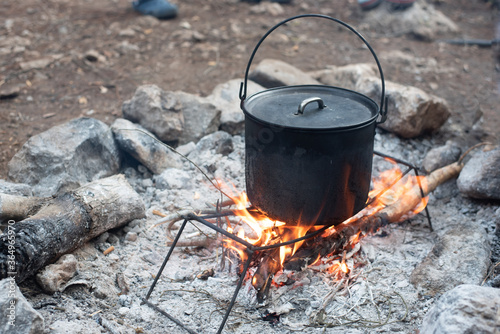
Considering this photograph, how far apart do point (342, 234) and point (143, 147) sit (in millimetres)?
2046

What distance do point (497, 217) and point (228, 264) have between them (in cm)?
211

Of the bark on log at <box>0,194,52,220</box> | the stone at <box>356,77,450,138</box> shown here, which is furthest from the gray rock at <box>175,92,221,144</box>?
the stone at <box>356,77,450,138</box>

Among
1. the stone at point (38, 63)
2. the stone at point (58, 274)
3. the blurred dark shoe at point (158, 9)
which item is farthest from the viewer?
the blurred dark shoe at point (158, 9)

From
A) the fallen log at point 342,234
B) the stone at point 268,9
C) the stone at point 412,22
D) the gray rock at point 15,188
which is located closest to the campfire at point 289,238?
the fallen log at point 342,234

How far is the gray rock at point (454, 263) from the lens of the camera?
282 cm

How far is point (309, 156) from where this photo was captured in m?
2.35

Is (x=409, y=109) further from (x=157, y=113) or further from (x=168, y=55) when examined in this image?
(x=168, y=55)

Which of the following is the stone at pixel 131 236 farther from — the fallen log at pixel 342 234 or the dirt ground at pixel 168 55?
the dirt ground at pixel 168 55

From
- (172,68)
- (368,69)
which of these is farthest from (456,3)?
(172,68)

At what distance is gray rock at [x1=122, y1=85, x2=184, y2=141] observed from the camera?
429 cm

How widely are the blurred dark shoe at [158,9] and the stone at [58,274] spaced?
5.92m

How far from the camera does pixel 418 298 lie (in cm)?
277

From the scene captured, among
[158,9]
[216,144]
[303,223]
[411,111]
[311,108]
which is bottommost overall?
[216,144]

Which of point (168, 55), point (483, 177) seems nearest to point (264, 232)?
point (483, 177)
